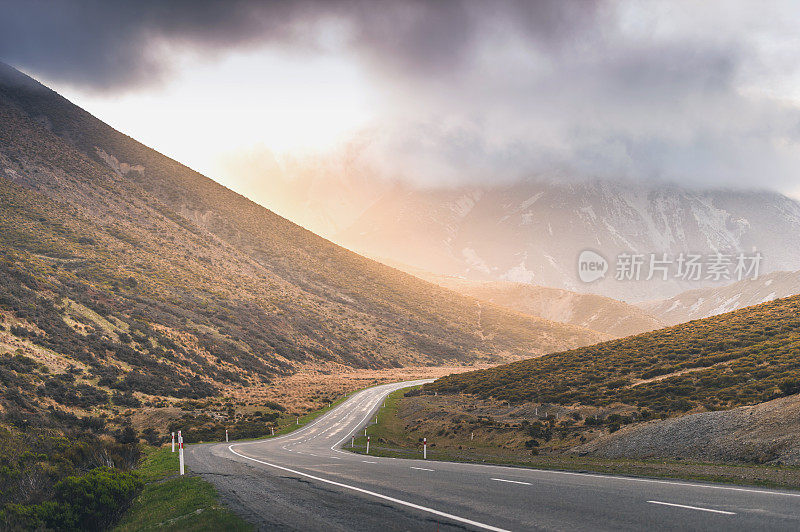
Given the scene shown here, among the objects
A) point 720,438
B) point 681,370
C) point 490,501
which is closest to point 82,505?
point 490,501

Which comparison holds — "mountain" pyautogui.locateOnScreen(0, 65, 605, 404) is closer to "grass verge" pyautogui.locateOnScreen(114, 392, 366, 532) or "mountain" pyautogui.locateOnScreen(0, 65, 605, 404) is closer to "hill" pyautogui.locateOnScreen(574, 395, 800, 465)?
"grass verge" pyautogui.locateOnScreen(114, 392, 366, 532)

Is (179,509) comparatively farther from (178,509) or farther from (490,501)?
(490,501)

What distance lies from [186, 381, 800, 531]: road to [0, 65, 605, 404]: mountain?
96.8 feet

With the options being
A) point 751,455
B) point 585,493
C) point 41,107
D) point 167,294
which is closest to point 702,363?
point 751,455

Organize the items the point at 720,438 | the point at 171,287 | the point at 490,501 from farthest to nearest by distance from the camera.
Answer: the point at 171,287 → the point at 720,438 → the point at 490,501

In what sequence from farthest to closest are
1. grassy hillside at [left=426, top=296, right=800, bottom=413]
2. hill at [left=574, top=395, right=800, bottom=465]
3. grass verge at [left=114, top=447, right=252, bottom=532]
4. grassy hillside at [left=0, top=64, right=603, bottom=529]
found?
grassy hillside at [left=0, top=64, right=603, bottom=529]
grassy hillside at [left=426, top=296, right=800, bottom=413]
hill at [left=574, top=395, right=800, bottom=465]
grass verge at [left=114, top=447, right=252, bottom=532]

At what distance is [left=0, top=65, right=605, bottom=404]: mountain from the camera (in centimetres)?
4697

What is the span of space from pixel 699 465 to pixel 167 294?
76.0 m

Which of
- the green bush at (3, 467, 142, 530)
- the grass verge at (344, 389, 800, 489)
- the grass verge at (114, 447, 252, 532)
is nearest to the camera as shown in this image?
the grass verge at (114, 447, 252, 532)

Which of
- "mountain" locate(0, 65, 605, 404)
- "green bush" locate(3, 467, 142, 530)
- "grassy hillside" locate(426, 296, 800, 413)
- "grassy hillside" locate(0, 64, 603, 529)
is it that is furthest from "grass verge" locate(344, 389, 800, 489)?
"mountain" locate(0, 65, 605, 404)

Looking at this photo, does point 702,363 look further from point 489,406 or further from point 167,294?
point 167,294

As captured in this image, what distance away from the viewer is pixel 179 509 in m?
10.6

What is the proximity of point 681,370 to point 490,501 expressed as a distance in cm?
2948

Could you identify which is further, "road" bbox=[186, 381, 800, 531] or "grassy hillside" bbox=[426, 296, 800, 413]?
"grassy hillside" bbox=[426, 296, 800, 413]
